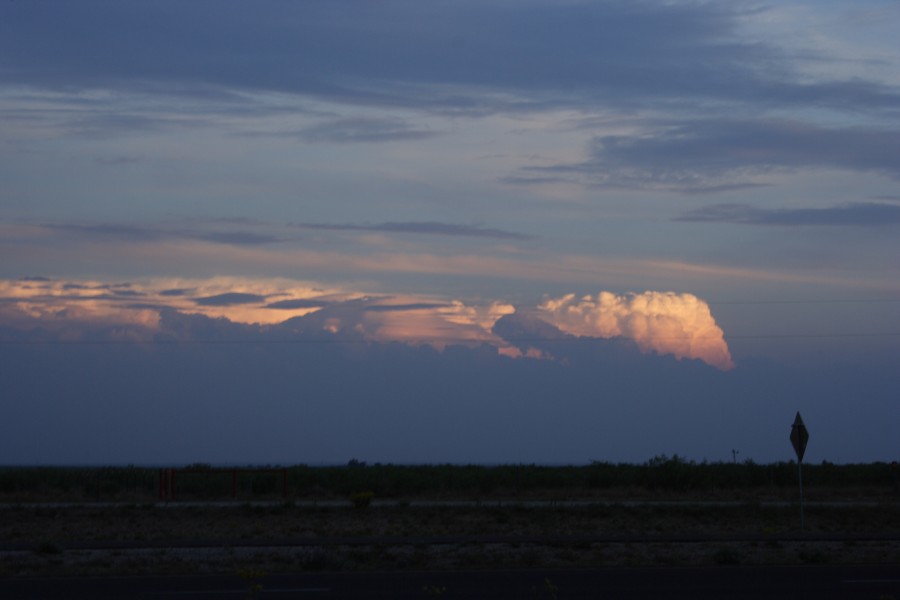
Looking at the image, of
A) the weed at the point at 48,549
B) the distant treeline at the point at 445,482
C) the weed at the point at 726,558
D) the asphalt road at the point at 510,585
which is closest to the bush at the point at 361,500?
the distant treeline at the point at 445,482

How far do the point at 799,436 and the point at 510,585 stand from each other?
15.5 m

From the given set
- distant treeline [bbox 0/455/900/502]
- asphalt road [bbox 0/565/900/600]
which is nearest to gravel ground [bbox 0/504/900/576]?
asphalt road [bbox 0/565/900/600]

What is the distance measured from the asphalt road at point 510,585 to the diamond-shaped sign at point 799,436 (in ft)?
32.3

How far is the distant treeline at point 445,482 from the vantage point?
47.9m

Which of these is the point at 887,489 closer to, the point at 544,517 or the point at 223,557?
the point at 544,517

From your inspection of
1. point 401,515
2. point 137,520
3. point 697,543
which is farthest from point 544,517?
point 137,520

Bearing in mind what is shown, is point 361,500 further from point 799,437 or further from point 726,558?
point 726,558

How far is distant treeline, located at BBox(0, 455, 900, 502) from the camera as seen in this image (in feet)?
157

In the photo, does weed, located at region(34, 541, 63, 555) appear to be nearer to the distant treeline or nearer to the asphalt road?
the asphalt road

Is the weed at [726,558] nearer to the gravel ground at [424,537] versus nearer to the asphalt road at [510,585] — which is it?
the gravel ground at [424,537]

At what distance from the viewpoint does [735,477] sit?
55781mm

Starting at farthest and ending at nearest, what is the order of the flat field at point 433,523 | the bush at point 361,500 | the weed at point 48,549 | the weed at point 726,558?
the bush at point 361,500 < the weed at point 48,549 < the flat field at point 433,523 < the weed at point 726,558

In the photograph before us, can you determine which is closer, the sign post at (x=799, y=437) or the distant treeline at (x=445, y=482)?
the sign post at (x=799, y=437)

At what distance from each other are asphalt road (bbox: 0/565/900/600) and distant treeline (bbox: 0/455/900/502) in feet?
84.8
